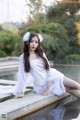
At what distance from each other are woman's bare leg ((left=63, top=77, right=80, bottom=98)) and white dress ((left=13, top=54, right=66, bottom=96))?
0.19 ft

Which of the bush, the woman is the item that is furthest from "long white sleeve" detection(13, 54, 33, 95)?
the bush

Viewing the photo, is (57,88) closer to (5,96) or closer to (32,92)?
(32,92)

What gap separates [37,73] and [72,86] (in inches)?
20.0

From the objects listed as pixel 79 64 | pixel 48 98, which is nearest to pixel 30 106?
pixel 48 98

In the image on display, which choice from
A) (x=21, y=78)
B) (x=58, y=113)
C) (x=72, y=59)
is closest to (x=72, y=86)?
(x=58, y=113)

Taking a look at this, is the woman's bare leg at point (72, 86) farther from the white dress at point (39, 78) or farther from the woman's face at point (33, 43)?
the woman's face at point (33, 43)

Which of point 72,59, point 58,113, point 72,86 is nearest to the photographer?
point 58,113

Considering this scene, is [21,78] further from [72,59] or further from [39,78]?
[72,59]

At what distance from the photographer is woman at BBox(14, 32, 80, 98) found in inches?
173

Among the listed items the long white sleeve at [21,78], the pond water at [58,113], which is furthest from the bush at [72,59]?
the long white sleeve at [21,78]

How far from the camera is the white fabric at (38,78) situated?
4.41 metres

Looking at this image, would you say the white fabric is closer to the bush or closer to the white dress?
the white dress

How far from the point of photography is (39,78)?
449 cm

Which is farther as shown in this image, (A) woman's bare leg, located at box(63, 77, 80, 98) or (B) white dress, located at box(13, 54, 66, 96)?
(A) woman's bare leg, located at box(63, 77, 80, 98)
